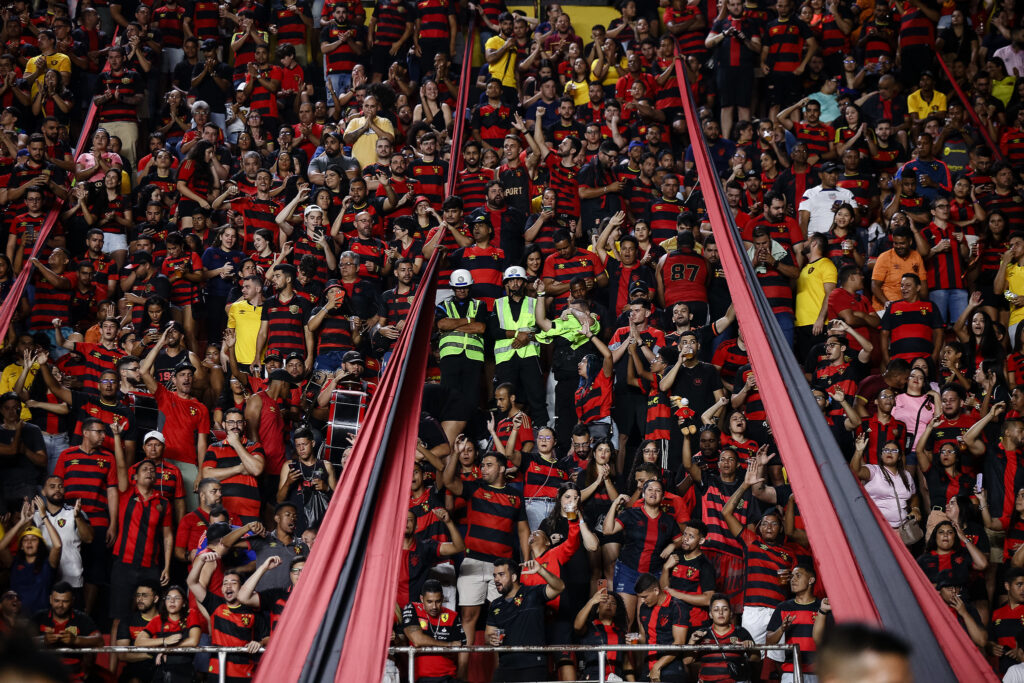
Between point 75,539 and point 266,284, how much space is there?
10.1ft

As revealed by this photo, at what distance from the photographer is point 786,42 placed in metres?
13.6

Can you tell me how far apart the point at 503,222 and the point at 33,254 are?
13.7 feet

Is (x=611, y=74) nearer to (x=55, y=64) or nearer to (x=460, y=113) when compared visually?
(x=460, y=113)

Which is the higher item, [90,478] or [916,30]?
[916,30]

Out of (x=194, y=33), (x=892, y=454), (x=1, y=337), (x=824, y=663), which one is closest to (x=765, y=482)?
(x=892, y=454)

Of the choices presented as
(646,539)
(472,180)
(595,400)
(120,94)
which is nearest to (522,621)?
(646,539)

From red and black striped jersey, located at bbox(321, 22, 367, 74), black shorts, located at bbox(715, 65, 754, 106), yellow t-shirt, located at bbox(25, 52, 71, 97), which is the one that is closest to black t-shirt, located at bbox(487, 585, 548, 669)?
black shorts, located at bbox(715, 65, 754, 106)

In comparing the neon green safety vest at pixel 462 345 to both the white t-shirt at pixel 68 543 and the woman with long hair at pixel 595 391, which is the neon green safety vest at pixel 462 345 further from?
the white t-shirt at pixel 68 543

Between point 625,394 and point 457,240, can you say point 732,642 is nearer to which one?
point 625,394

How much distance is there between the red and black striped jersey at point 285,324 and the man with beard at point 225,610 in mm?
2237

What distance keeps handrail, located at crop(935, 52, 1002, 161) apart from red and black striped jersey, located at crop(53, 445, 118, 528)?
8.36 meters

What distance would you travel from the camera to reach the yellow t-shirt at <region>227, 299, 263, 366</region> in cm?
1019

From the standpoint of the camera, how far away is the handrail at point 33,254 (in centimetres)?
874

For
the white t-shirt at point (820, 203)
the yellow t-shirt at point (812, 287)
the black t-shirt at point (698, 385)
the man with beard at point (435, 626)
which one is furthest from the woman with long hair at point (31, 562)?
the white t-shirt at point (820, 203)
